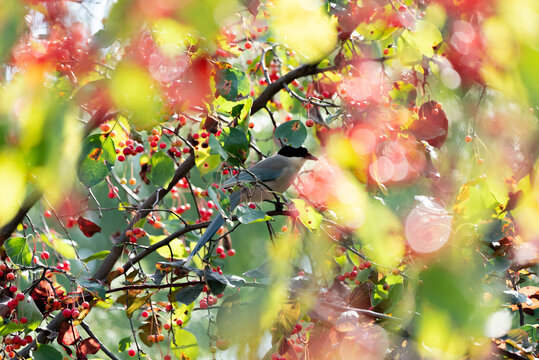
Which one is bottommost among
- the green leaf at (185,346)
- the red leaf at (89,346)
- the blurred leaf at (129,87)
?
the green leaf at (185,346)

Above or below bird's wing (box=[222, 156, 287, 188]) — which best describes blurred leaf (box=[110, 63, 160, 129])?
above

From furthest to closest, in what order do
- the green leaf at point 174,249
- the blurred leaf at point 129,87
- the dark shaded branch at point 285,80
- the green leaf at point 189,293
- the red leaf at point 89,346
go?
1. the dark shaded branch at point 285,80
2. the green leaf at point 174,249
3. the red leaf at point 89,346
4. the green leaf at point 189,293
5. the blurred leaf at point 129,87

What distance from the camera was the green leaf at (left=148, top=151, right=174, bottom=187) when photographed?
2.21 meters

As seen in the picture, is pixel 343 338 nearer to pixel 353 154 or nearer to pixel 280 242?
pixel 280 242

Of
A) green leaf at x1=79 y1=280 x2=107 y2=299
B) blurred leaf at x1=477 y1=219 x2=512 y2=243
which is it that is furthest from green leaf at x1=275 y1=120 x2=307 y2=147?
green leaf at x1=79 y1=280 x2=107 y2=299

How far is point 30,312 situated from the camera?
1814 mm

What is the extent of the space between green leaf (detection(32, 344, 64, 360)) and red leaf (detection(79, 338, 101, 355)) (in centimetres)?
15

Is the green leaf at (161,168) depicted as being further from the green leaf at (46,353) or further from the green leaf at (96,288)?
the green leaf at (46,353)

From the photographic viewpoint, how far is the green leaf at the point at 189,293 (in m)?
1.85

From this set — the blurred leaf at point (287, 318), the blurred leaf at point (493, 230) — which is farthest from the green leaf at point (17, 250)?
the blurred leaf at point (493, 230)

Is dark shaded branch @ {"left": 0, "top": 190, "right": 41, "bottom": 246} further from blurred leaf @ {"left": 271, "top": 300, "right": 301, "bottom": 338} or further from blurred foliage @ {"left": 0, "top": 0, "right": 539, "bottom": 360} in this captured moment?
blurred leaf @ {"left": 271, "top": 300, "right": 301, "bottom": 338}

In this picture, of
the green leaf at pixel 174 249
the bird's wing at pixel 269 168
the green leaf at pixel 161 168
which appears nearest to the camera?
the green leaf at pixel 161 168

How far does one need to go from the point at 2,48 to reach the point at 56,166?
0.15 m

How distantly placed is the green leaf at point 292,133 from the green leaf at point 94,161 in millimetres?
624
